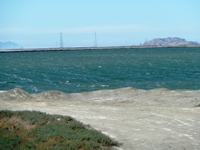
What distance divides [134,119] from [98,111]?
2566mm

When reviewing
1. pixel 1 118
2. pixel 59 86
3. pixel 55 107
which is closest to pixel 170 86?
pixel 59 86

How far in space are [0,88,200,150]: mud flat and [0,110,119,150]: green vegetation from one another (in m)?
1.14

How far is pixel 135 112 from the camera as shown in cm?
1842

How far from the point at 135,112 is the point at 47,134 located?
719cm

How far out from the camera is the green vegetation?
11.2 metres

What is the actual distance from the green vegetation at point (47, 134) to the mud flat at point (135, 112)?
3.75ft

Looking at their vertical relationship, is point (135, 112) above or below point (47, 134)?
below

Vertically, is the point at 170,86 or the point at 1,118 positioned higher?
the point at 1,118

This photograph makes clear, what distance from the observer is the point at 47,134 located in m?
12.1

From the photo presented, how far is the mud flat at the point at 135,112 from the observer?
12911mm

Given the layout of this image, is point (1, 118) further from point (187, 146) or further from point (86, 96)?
point (86, 96)

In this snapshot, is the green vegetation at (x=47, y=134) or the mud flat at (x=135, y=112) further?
the mud flat at (x=135, y=112)

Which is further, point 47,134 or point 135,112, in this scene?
point 135,112

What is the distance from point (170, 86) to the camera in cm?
4159
